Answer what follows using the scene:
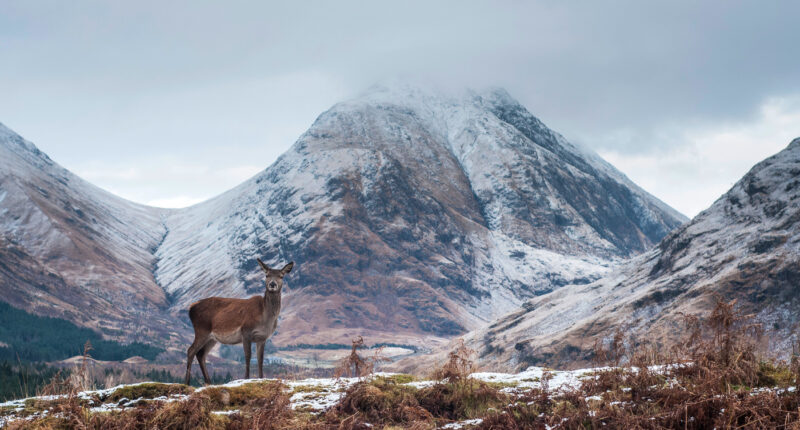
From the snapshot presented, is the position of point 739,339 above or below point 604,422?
above

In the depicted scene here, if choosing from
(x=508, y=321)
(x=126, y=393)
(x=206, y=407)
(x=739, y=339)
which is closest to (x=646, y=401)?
(x=739, y=339)

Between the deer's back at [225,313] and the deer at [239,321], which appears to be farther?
the deer's back at [225,313]

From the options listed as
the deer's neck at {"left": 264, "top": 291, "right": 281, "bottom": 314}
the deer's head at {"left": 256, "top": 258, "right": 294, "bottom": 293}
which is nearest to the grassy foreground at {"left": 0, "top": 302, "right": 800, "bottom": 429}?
the deer's neck at {"left": 264, "top": 291, "right": 281, "bottom": 314}

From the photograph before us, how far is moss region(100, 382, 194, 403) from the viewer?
12172 millimetres

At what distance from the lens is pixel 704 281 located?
90938 millimetres

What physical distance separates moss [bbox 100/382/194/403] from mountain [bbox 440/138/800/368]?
206ft

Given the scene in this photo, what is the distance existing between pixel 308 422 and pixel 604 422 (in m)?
5.56

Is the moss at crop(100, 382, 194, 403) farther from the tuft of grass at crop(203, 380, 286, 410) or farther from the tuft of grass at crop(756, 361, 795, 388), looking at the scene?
the tuft of grass at crop(756, 361, 795, 388)

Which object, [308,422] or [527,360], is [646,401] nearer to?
[308,422]

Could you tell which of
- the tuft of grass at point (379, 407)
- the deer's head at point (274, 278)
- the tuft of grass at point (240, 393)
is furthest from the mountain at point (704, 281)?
the tuft of grass at point (240, 393)

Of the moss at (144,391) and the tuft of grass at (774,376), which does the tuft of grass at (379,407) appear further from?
the tuft of grass at (774,376)

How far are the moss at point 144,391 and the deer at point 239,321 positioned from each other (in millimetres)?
2877

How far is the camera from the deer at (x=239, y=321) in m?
15.6

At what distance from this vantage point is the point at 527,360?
357 ft
